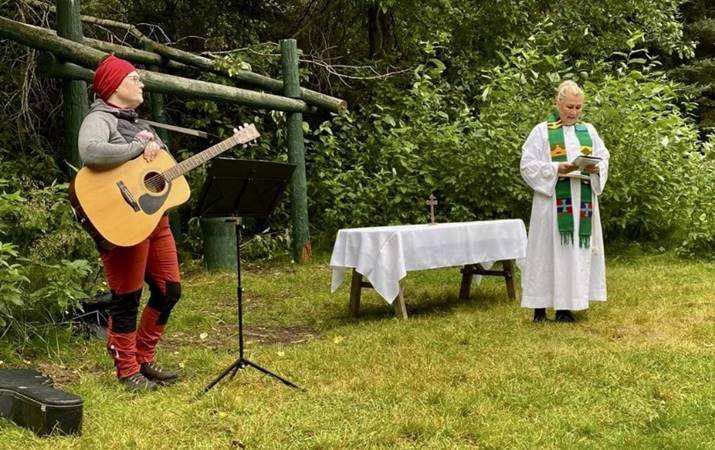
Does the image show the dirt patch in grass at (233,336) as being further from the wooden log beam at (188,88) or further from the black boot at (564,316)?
the wooden log beam at (188,88)

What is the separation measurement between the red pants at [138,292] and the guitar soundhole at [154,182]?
251mm

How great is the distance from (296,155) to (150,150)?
580cm

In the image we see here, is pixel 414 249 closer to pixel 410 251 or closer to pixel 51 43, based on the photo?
pixel 410 251

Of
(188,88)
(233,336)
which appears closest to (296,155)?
(188,88)

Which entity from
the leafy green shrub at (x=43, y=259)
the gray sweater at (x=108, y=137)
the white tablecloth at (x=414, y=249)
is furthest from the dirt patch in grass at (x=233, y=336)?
the gray sweater at (x=108, y=137)

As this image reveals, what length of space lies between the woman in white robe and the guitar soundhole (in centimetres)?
311

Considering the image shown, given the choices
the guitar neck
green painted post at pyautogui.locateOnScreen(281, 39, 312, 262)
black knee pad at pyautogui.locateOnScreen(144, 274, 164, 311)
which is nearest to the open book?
the guitar neck

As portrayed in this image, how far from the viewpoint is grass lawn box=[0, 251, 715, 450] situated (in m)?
3.70

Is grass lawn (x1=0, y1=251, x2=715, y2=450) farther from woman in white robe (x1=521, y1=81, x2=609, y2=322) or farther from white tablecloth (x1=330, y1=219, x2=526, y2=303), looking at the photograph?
white tablecloth (x1=330, y1=219, x2=526, y2=303)

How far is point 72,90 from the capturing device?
702 centimetres

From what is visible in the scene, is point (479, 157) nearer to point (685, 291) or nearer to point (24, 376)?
point (685, 291)

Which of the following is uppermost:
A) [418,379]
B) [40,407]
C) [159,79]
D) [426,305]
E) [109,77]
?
[159,79]

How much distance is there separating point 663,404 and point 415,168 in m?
7.41

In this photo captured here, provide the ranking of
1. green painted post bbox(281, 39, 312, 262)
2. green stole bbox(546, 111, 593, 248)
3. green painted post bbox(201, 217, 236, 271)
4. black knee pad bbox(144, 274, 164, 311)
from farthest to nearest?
green painted post bbox(281, 39, 312, 262) → green painted post bbox(201, 217, 236, 271) → green stole bbox(546, 111, 593, 248) → black knee pad bbox(144, 274, 164, 311)
